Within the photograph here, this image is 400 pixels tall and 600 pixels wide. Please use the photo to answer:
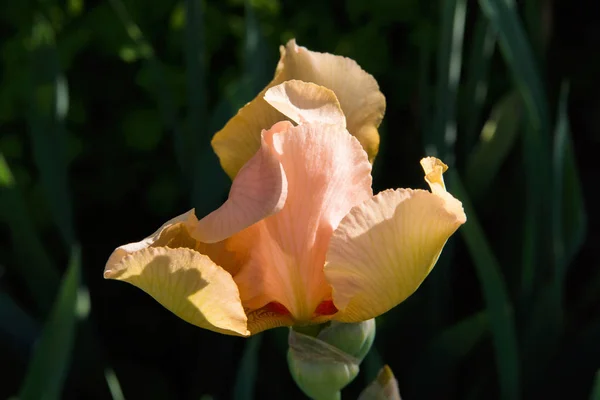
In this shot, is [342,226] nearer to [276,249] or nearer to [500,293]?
[276,249]

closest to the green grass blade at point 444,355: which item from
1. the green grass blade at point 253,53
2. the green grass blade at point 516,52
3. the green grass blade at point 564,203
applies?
the green grass blade at point 564,203

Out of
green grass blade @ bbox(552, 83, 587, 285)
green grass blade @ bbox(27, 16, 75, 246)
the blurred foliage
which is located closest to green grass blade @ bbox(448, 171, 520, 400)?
the blurred foliage

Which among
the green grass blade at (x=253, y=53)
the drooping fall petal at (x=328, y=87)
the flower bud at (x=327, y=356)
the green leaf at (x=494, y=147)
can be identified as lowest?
the flower bud at (x=327, y=356)

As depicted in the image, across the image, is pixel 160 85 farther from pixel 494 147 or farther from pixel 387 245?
pixel 387 245

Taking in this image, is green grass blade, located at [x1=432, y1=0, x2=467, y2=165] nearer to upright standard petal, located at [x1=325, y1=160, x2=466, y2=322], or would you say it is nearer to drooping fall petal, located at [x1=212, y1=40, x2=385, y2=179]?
drooping fall petal, located at [x1=212, y1=40, x2=385, y2=179]

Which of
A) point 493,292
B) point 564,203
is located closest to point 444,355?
point 493,292

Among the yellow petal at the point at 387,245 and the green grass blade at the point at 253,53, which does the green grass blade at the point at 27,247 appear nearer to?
the green grass blade at the point at 253,53

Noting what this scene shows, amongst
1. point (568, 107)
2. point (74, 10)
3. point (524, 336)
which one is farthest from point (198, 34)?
point (568, 107)
